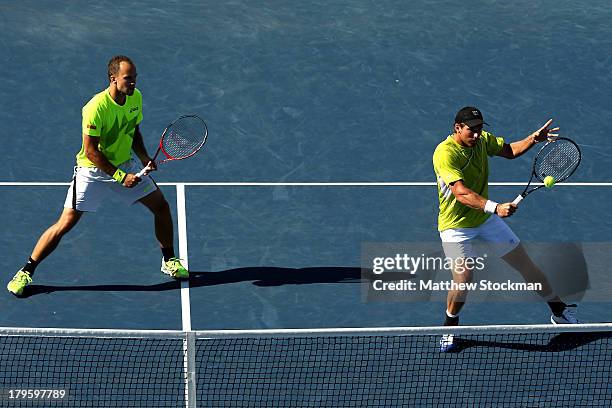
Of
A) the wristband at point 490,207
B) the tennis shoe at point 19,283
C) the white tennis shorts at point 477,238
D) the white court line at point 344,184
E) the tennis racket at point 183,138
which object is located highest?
the tennis racket at point 183,138

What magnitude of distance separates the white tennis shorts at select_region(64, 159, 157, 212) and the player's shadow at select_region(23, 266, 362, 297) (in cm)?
86

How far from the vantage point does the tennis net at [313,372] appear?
11.2 m

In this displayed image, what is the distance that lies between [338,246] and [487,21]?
552 cm

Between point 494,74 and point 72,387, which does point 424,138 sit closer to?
point 494,74

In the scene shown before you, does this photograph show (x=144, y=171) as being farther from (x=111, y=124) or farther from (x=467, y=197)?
(x=467, y=197)

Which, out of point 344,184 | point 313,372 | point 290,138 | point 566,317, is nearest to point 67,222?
point 313,372

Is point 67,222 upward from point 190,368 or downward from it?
upward

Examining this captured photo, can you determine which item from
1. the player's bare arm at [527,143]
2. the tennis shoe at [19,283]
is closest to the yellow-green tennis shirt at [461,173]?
the player's bare arm at [527,143]

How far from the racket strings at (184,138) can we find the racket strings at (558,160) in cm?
322

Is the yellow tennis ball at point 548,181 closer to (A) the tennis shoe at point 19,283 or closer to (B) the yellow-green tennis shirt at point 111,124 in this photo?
(B) the yellow-green tennis shirt at point 111,124

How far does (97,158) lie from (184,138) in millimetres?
1067

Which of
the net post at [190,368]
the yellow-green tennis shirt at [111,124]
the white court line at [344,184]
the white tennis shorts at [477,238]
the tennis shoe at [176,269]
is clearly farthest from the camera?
the white court line at [344,184]

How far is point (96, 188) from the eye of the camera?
1272 cm

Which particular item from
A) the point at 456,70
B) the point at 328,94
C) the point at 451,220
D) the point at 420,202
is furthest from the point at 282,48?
the point at 451,220
